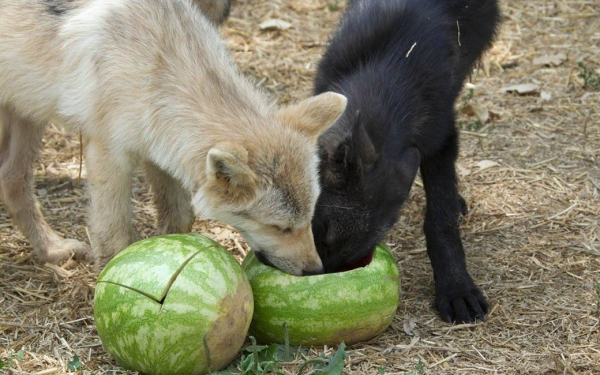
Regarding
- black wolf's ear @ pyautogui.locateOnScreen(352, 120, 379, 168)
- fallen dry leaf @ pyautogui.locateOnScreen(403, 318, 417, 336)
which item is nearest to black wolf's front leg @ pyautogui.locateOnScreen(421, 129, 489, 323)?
fallen dry leaf @ pyautogui.locateOnScreen(403, 318, 417, 336)

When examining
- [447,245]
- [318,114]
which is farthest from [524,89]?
[318,114]

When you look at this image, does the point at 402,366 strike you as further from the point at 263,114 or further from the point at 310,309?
the point at 263,114

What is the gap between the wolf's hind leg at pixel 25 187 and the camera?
5.70 m

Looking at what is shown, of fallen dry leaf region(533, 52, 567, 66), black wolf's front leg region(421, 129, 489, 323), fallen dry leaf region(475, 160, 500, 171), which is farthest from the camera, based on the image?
fallen dry leaf region(533, 52, 567, 66)

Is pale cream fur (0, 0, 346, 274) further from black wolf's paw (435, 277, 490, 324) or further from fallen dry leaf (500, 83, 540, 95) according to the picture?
fallen dry leaf (500, 83, 540, 95)

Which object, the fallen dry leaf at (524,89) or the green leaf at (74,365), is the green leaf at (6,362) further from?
the fallen dry leaf at (524,89)

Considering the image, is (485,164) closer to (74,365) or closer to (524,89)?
(524,89)

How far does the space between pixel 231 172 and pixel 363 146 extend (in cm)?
80

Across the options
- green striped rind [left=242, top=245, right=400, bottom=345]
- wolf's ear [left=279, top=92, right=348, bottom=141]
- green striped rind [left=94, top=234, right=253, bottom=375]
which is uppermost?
wolf's ear [left=279, top=92, right=348, bottom=141]

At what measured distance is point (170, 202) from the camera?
5.54 m

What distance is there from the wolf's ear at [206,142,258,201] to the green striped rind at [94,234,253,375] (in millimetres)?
353

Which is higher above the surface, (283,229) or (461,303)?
(283,229)

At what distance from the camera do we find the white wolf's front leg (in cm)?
485

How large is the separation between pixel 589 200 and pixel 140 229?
3481 mm
